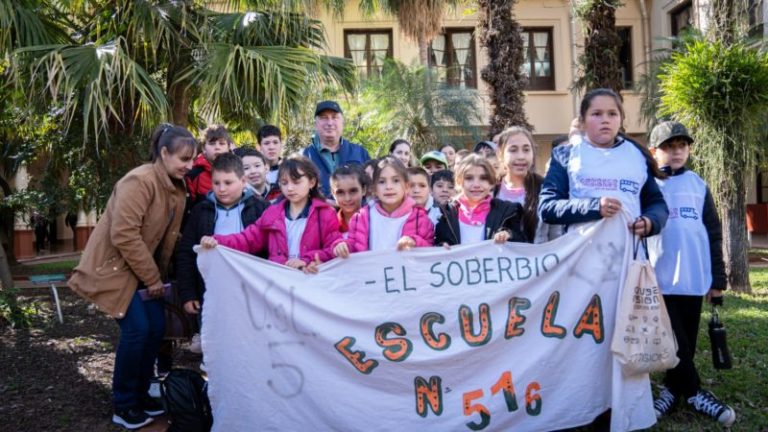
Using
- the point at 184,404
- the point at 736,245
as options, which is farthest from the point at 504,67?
the point at 184,404

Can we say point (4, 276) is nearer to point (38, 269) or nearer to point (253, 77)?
point (253, 77)

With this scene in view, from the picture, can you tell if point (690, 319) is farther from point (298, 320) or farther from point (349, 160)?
point (349, 160)

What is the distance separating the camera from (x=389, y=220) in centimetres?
402

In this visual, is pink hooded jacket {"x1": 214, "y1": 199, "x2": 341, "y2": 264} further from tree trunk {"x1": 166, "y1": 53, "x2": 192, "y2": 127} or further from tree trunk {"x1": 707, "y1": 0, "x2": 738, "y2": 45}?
tree trunk {"x1": 707, "y1": 0, "x2": 738, "y2": 45}

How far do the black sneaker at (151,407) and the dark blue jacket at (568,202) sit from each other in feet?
9.19

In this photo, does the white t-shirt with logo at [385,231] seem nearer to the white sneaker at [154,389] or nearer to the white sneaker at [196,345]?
the white sneaker at [154,389]

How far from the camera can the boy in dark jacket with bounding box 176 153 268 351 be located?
4.23 metres

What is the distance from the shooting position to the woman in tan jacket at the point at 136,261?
13.3 ft

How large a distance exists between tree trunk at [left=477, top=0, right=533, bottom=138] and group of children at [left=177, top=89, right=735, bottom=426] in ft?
17.2

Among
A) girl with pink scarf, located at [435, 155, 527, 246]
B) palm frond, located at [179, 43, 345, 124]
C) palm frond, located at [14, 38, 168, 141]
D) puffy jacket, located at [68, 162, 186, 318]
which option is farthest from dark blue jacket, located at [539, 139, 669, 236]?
palm frond, located at [14, 38, 168, 141]

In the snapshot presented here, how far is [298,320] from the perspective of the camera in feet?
12.2

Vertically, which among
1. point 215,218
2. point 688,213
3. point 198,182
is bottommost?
point 688,213

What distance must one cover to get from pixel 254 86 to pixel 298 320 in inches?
185

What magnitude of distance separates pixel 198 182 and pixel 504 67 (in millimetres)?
5954
